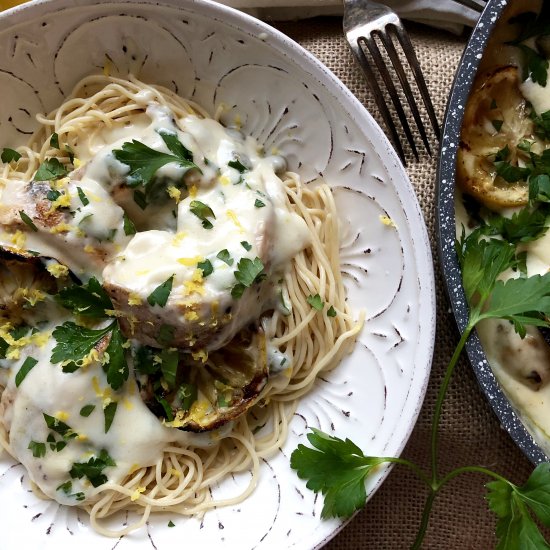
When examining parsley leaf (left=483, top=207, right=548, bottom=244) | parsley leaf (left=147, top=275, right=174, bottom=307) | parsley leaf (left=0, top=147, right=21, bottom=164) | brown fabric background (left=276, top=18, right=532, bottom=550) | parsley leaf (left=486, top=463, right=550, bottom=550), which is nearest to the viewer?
parsley leaf (left=147, top=275, right=174, bottom=307)

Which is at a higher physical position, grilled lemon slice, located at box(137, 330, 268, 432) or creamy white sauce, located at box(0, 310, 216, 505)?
grilled lemon slice, located at box(137, 330, 268, 432)

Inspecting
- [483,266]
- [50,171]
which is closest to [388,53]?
[483,266]

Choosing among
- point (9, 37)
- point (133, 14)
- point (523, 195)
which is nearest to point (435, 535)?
point (523, 195)

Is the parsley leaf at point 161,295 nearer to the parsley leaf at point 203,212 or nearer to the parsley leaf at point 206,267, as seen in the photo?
the parsley leaf at point 206,267

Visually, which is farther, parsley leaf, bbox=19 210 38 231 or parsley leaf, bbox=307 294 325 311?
parsley leaf, bbox=307 294 325 311

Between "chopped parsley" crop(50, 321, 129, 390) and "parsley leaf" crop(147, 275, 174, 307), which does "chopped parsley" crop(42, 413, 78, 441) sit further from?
"parsley leaf" crop(147, 275, 174, 307)

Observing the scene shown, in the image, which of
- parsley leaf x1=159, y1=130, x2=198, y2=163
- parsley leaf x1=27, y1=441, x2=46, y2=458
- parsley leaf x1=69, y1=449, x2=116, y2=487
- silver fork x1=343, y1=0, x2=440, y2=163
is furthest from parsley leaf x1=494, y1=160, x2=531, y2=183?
parsley leaf x1=27, y1=441, x2=46, y2=458
